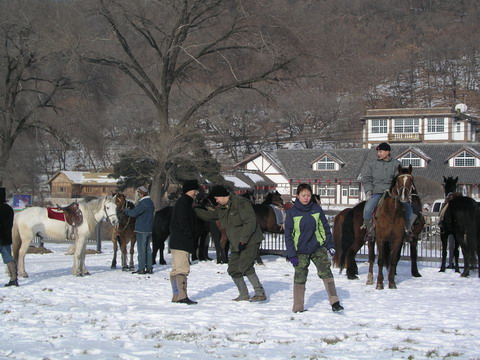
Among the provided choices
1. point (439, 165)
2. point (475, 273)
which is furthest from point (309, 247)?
point (439, 165)

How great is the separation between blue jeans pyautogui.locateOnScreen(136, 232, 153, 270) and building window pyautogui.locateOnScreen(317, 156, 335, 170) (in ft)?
200

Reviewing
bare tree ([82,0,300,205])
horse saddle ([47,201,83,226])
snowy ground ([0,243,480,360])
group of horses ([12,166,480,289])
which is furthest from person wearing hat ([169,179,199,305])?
bare tree ([82,0,300,205])

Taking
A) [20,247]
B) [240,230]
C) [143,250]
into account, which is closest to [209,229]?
[143,250]

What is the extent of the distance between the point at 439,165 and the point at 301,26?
152ft

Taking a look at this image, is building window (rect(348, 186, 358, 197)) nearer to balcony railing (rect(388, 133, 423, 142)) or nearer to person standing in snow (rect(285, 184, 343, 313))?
balcony railing (rect(388, 133, 423, 142))

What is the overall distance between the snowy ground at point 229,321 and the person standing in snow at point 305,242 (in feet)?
1.35

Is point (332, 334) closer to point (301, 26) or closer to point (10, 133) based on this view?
point (301, 26)

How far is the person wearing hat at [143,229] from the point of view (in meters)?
15.3

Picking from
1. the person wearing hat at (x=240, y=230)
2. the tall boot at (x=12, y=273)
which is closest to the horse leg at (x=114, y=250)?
the tall boot at (x=12, y=273)

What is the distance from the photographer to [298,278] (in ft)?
33.4

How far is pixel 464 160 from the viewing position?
2717 inches

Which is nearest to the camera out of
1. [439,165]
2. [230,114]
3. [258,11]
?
[258,11]

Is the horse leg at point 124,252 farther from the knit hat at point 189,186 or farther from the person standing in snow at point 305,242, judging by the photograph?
the person standing in snow at point 305,242

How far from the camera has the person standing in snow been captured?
10188 millimetres
